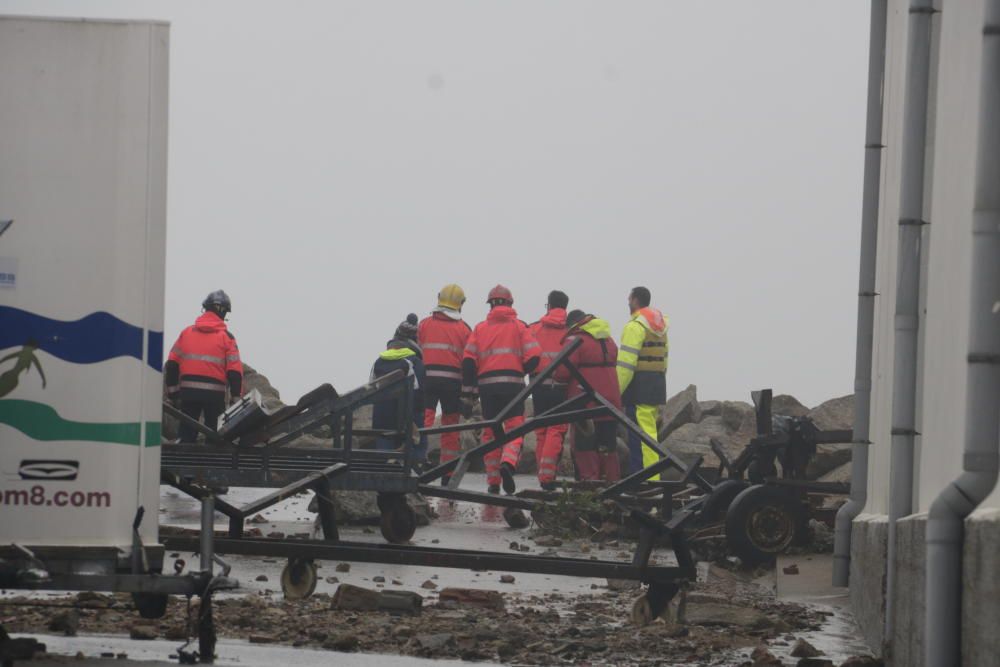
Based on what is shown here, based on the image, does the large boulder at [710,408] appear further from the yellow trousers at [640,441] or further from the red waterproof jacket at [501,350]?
the red waterproof jacket at [501,350]

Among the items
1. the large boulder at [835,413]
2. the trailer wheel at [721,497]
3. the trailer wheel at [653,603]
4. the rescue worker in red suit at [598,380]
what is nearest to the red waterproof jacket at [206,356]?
the rescue worker in red suit at [598,380]

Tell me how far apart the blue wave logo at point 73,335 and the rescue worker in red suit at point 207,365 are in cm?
964

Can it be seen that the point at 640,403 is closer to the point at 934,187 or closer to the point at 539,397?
the point at 539,397

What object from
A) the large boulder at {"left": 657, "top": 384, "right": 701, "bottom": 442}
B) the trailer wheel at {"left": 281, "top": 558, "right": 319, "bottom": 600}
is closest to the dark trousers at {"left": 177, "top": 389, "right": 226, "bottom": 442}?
the trailer wheel at {"left": 281, "top": 558, "right": 319, "bottom": 600}

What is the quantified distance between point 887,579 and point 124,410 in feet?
12.4

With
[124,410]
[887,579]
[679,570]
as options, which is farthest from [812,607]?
[124,410]

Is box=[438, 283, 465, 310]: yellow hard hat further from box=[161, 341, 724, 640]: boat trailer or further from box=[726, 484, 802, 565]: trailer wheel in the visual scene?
box=[726, 484, 802, 565]: trailer wheel

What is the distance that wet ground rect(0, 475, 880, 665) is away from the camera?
8.62 meters

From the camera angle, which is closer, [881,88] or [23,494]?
[23,494]

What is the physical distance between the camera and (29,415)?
23.3ft

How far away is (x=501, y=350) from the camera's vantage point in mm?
19328

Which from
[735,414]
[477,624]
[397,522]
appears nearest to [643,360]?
[397,522]

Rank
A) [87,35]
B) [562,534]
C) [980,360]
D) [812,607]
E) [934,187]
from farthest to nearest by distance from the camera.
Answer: [562,534]
[812,607]
[934,187]
[87,35]
[980,360]

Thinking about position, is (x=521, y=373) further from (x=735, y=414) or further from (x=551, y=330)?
(x=735, y=414)
